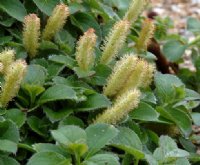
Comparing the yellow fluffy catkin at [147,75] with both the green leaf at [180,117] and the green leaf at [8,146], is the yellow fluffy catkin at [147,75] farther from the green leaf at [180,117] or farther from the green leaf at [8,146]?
the green leaf at [8,146]

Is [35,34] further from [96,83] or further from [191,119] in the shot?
[191,119]

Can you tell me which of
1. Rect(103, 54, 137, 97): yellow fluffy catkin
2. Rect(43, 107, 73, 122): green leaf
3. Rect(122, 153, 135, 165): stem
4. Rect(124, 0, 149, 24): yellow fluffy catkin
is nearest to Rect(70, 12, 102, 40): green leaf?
Rect(124, 0, 149, 24): yellow fluffy catkin

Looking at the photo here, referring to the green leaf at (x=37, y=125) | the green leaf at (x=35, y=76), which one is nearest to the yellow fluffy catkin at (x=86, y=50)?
the green leaf at (x=35, y=76)

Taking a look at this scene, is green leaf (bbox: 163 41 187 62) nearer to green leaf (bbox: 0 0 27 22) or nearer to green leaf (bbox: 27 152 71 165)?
green leaf (bbox: 0 0 27 22)

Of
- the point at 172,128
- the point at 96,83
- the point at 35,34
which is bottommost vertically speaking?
the point at 172,128

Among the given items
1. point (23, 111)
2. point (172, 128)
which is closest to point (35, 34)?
point (23, 111)

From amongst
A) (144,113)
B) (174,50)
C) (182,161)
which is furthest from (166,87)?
(174,50)

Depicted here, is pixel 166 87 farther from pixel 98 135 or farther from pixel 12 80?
pixel 12 80
